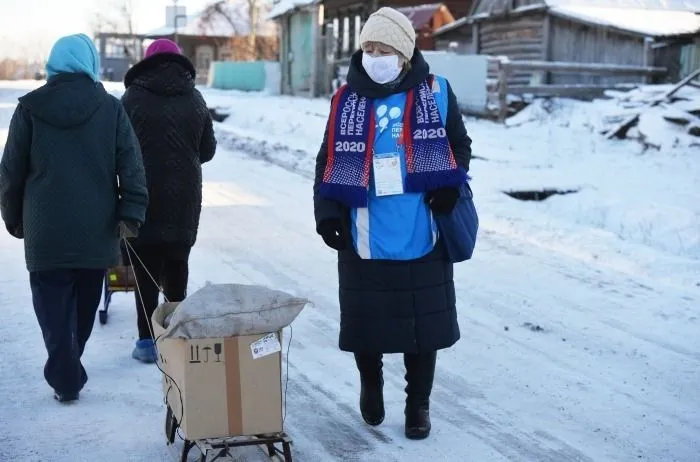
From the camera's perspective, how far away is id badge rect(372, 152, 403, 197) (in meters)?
4.20

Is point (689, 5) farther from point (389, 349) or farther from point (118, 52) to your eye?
point (118, 52)

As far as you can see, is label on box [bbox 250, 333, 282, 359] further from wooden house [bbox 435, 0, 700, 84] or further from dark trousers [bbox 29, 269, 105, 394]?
wooden house [bbox 435, 0, 700, 84]

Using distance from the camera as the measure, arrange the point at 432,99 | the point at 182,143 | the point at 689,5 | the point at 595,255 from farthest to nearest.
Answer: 1. the point at 689,5
2. the point at 595,255
3. the point at 182,143
4. the point at 432,99

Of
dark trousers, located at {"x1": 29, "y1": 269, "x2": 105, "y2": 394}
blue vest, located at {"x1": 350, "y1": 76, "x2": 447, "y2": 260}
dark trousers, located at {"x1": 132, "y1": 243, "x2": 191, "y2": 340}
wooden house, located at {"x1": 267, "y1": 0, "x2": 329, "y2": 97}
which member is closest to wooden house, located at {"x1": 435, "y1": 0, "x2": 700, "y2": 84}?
wooden house, located at {"x1": 267, "y1": 0, "x2": 329, "y2": 97}

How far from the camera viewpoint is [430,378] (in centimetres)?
443

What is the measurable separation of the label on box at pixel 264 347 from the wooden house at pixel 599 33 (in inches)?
734

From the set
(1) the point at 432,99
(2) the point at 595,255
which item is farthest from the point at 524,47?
(1) the point at 432,99

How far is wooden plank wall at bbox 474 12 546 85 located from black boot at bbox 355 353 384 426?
18.8 m

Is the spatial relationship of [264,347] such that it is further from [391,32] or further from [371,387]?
[391,32]

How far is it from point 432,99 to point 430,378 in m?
1.27

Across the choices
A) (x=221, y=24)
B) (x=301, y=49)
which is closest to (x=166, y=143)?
(x=301, y=49)

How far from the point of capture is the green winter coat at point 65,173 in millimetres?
4504

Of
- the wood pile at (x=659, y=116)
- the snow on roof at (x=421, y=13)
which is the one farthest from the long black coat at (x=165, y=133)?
the snow on roof at (x=421, y=13)

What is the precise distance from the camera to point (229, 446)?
151 inches
